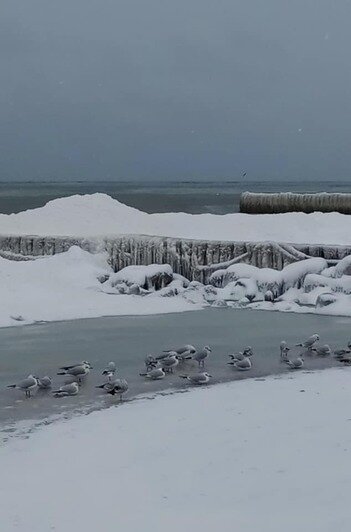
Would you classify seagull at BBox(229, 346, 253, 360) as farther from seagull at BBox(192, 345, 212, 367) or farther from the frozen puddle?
seagull at BBox(192, 345, 212, 367)

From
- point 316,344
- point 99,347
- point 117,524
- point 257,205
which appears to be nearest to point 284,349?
point 316,344

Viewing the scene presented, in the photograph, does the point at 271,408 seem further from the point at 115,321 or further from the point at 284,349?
the point at 115,321

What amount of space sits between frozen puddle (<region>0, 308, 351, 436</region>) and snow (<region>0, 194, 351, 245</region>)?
6.94 metres

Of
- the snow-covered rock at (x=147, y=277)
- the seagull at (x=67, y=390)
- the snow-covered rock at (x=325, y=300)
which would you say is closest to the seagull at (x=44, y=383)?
the seagull at (x=67, y=390)

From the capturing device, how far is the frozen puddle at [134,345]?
9547mm

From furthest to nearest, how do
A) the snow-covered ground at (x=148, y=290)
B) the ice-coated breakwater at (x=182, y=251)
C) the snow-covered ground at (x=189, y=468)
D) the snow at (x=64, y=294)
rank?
the ice-coated breakwater at (x=182, y=251) → the snow-covered ground at (x=148, y=290) → the snow at (x=64, y=294) → the snow-covered ground at (x=189, y=468)

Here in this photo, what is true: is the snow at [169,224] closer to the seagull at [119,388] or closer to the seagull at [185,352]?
the seagull at [185,352]

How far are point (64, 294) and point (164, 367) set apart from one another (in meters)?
8.60

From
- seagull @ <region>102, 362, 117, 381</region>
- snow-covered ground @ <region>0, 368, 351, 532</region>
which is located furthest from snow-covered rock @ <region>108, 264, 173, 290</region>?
snow-covered ground @ <region>0, 368, 351, 532</region>

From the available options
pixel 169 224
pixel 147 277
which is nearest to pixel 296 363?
pixel 147 277

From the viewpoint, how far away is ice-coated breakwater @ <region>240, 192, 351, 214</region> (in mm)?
31922

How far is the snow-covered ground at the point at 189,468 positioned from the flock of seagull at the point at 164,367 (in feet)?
2.94

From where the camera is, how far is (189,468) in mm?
6801

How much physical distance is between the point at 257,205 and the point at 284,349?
23024 millimetres
